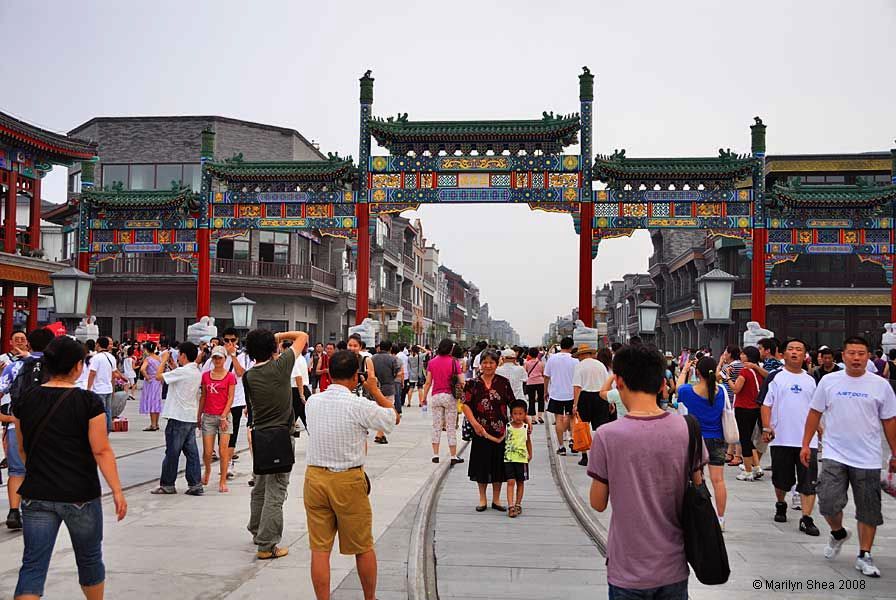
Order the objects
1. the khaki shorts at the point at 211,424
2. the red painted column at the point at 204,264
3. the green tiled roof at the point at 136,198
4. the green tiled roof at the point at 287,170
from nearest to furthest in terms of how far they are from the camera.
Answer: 1. the khaki shorts at the point at 211,424
2. the green tiled roof at the point at 287,170
3. the red painted column at the point at 204,264
4. the green tiled roof at the point at 136,198

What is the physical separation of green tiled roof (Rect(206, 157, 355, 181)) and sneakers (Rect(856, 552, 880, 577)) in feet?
61.9

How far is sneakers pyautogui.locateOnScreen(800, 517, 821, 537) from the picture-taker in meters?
7.78

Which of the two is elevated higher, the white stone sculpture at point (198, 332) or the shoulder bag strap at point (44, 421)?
the white stone sculpture at point (198, 332)

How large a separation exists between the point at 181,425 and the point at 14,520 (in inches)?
83.2

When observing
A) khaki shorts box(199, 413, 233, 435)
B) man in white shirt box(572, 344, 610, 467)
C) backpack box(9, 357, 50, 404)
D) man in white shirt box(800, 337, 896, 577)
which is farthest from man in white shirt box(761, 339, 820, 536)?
backpack box(9, 357, 50, 404)

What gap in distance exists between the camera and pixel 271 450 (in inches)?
262

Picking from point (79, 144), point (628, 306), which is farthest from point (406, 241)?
point (79, 144)

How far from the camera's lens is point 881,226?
22438 mm

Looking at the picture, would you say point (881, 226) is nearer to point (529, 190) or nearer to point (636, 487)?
point (529, 190)

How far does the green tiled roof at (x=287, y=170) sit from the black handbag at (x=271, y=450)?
1721cm

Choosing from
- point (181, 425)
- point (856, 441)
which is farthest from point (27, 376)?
point (856, 441)

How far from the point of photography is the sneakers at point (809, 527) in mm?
7781

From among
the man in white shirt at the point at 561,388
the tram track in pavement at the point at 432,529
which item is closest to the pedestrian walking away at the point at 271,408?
the tram track in pavement at the point at 432,529

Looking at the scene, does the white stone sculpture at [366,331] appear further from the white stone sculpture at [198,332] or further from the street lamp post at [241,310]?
the white stone sculpture at [198,332]
